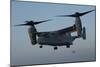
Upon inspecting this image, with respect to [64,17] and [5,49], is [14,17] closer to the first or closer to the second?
[5,49]

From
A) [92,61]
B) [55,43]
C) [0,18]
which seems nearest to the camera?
[0,18]

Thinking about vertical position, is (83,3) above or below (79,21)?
above

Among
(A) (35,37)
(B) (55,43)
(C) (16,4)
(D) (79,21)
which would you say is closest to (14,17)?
(C) (16,4)

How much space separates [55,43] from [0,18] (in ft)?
2.47

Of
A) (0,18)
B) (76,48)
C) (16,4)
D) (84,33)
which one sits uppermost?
(16,4)

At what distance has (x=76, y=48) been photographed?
114 inches

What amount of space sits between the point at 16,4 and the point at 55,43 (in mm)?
692

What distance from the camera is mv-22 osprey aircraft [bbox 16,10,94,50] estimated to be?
269 cm

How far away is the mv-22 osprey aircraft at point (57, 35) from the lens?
2689mm

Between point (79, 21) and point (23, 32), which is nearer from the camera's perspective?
point (23, 32)

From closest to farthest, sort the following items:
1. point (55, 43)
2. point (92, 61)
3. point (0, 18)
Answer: point (0, 18) < point (55, 43) < point (92, 61)

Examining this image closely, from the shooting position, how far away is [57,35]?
281 centimetres

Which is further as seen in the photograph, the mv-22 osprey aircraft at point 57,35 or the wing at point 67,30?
the wing at point 67,30

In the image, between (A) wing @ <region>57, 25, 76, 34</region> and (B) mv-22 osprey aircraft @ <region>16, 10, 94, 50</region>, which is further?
(A) wing @ <region>57, 25, 76, 34</region>
